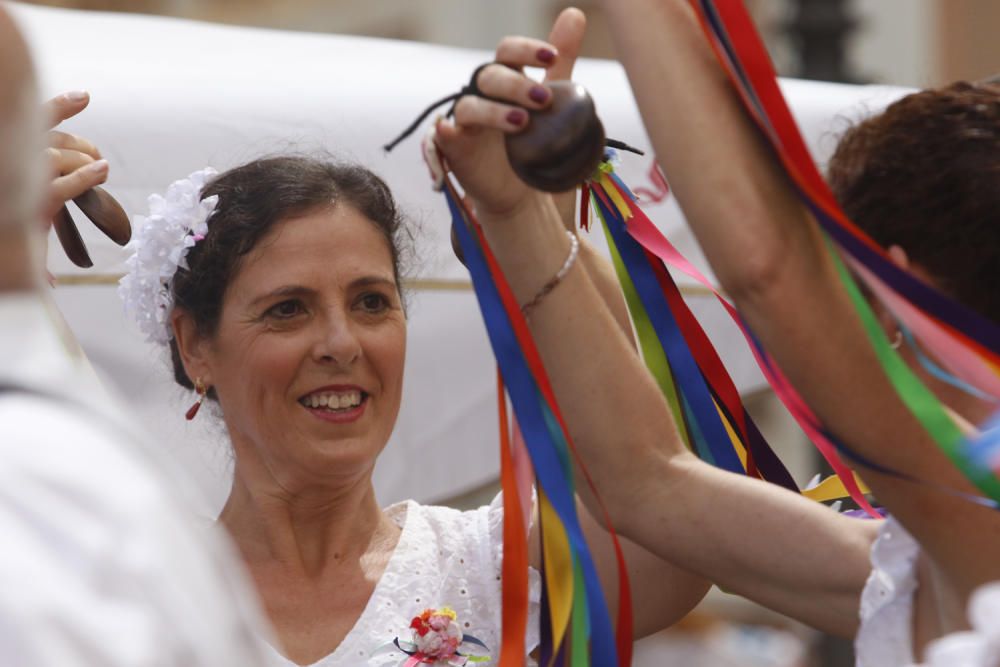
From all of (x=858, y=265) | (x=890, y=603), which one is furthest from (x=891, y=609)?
(x=858, y=265)

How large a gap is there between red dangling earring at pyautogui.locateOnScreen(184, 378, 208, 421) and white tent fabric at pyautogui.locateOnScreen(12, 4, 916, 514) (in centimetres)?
15

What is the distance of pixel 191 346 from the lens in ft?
10.1

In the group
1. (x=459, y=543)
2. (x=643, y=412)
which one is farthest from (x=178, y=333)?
(x=643, y=412)

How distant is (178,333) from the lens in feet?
10.2

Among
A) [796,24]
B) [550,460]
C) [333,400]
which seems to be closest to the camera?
[550,460]

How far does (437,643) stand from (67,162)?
100 cm

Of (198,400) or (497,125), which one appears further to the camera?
(198,400)

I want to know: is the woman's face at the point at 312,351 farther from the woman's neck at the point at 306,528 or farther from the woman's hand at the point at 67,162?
the woman's hand at the point at 67,162

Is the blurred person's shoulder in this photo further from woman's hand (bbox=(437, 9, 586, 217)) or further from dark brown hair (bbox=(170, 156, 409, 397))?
dark brown hair (bbox=(170, 156, 409, 397))

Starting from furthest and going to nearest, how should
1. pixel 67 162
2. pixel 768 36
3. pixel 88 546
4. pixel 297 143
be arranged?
pixel 768 36 < pixel 297 143 < pixel 67 162 < pixel 88 546

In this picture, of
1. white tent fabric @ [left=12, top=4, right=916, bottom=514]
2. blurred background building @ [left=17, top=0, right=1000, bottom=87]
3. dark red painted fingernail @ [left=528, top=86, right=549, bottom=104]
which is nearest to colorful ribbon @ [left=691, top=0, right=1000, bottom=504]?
dark red painted fingernail @ [left=528, top=86, right=549, bottom=104]

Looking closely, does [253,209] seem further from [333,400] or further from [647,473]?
[647,473]

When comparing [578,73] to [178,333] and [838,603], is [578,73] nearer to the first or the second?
[178,333]

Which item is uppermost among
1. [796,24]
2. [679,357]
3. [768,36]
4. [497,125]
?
[497,125]
